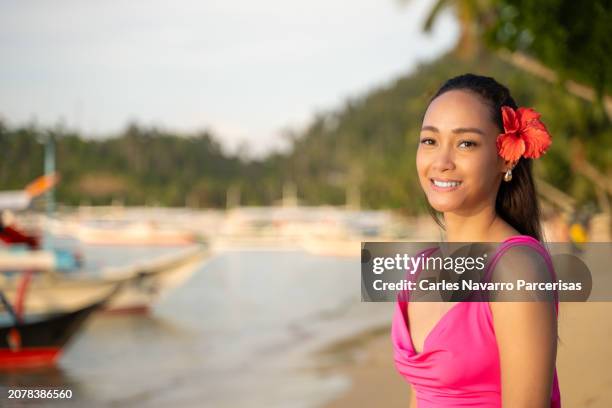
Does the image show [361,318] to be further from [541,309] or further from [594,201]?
[594,201]

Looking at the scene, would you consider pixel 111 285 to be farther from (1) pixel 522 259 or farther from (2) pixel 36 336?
(1) pixel 522 259

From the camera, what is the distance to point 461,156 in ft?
5.06

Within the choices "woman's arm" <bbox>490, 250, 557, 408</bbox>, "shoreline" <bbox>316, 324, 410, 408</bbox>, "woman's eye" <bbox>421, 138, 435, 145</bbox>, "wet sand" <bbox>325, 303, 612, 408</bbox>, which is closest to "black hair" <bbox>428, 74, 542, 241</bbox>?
"woman's eye" <bbox>421, 138, 435, 145</bbox>

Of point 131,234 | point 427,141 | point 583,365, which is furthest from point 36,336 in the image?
point 131,234

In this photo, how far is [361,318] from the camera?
18406mm

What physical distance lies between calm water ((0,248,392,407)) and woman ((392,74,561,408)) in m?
4.99

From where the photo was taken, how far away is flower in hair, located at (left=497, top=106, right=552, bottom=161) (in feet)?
5.06

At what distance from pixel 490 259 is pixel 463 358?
0.65 feet

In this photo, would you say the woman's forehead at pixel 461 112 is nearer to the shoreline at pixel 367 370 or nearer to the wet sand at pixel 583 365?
the wet sand at pixel 583 365

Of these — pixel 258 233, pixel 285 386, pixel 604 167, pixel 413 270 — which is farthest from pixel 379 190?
pixel 413 270

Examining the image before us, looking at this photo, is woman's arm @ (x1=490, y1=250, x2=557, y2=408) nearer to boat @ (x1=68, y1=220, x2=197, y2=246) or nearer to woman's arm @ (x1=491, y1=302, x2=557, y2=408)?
woman's arm @ (x1=491, y1=302, x2=557, y2=408)

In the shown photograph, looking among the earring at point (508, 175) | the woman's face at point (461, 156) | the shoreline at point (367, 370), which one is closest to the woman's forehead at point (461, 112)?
the woman's face at point (461, 156)

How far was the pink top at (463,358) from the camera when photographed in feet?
4.70

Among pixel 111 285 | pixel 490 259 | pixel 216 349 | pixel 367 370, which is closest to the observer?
pixel 490 259
